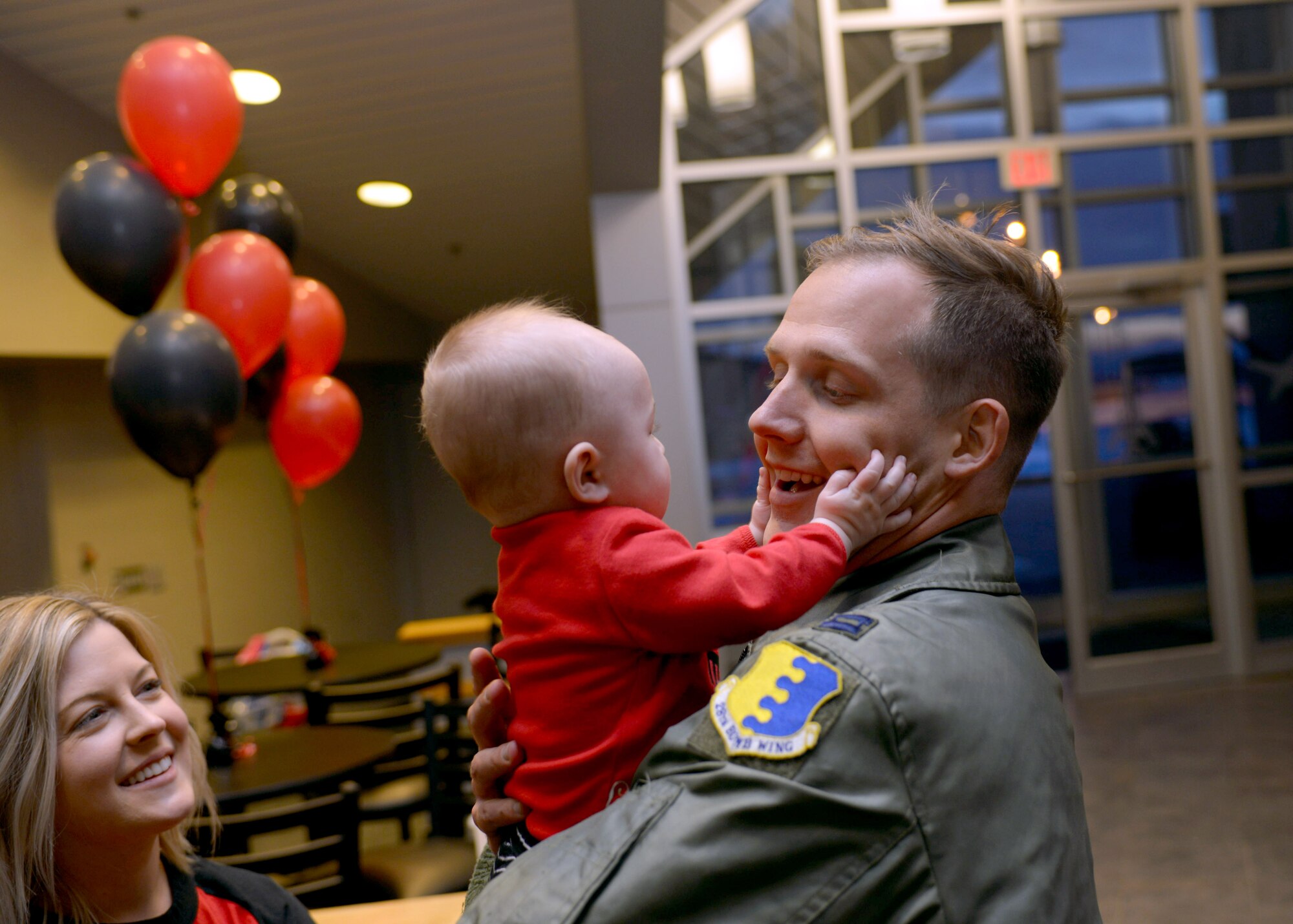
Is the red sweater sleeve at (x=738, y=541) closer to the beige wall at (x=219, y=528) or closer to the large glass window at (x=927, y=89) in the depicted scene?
the beige wall at (x=219, y=528)

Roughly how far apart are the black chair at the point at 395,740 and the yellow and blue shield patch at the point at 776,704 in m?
3.13

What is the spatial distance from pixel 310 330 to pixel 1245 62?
563cm

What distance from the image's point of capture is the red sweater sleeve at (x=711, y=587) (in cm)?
95

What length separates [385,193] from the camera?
6531mm

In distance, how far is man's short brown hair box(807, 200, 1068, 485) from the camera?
95cm

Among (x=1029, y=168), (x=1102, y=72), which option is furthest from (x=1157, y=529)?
(x=1102, y=72)

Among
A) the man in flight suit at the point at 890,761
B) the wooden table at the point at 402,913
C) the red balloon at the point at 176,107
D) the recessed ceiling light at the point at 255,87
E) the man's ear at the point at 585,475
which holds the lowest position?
the wooden table at the point at 402,913

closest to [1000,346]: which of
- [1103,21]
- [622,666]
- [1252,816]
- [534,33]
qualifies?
[622,666]

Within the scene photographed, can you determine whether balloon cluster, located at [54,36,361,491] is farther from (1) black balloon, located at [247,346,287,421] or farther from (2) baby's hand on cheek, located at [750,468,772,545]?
(2) baby's hand on cheek, located at [750,468,772,545]

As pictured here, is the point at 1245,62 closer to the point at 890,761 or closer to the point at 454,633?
the point at 454,633

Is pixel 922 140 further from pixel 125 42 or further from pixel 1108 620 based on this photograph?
pixel 125 42

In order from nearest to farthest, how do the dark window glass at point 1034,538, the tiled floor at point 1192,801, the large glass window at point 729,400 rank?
the tiled floor at point 1192,801, the large glass window at point 729,400, the dark window glass at point 1034,538

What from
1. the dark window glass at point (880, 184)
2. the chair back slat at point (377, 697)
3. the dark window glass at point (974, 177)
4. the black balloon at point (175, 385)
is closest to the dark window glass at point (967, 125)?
the dark window glass at point (974, 177)

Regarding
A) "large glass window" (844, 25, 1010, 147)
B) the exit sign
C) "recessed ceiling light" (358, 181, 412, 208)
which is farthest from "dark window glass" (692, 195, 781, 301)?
"recessed ceiling light" (358, 181, 412, 208)
